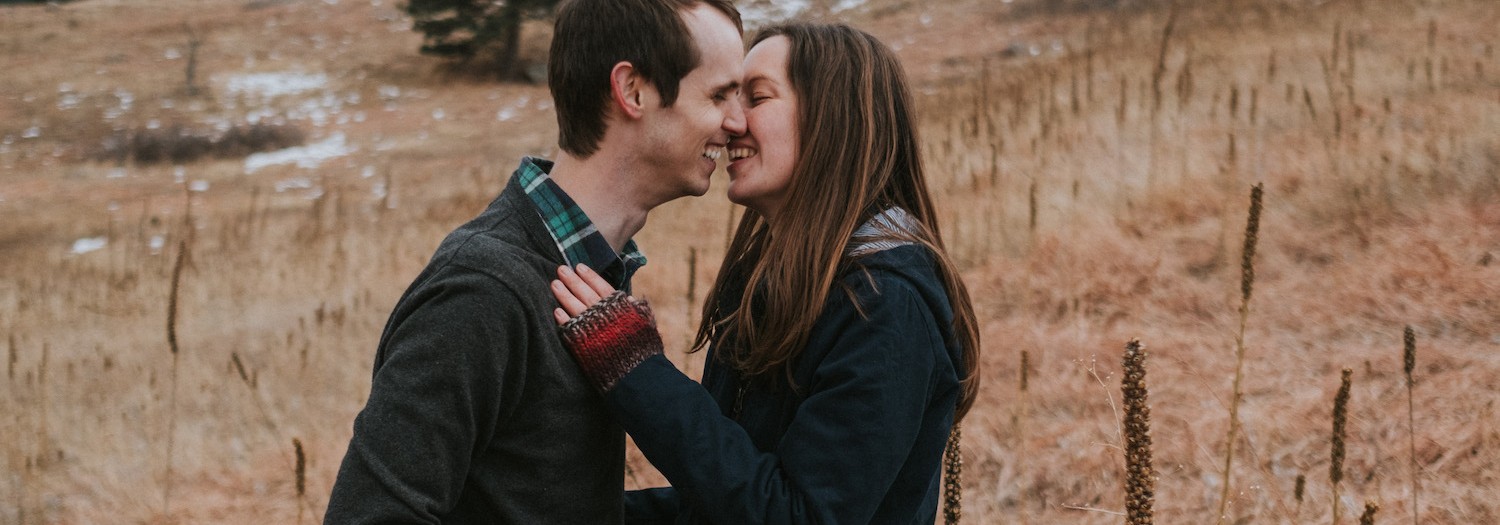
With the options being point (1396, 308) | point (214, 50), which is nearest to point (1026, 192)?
point (1396, 308)

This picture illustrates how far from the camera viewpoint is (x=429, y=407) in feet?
5.68

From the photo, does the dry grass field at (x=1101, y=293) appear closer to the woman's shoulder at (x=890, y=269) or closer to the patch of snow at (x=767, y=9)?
the woman's shoulder at (x=890, y=269)

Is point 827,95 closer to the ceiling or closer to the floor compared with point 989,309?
closer to the ceiling

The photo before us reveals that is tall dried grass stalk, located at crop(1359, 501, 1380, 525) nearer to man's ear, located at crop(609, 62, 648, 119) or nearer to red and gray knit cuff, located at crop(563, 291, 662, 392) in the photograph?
red and gray knit cuff, located at crop(563, 291, 662, 392)

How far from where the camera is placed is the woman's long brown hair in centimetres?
202

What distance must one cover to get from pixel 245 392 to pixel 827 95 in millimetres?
5036

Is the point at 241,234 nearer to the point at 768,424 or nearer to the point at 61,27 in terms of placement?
the point at 768,424

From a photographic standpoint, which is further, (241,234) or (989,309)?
(241,234)

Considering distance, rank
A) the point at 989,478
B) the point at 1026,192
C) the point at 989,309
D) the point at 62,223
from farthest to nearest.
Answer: the point at 62,223, the point at 1026,192, the point at 989,309, the point at 989,478

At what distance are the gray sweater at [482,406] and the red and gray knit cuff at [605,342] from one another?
4 cm

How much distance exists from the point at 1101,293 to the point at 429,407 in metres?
4.68

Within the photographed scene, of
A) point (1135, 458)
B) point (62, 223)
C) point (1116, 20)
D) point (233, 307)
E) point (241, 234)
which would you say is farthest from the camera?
point (1116, 20)

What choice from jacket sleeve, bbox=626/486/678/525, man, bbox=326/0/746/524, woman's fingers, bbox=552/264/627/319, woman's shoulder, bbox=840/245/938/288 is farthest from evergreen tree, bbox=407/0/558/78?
woman's shoulder, bbox=840/245/938/288

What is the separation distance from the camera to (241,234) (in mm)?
10570
